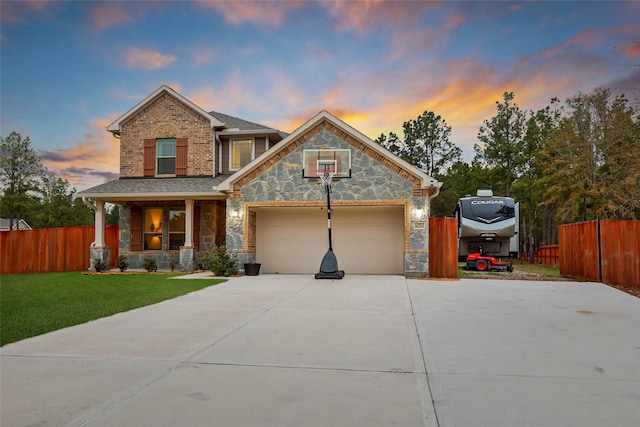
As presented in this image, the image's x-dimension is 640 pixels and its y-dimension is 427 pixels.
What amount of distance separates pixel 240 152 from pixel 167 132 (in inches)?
124

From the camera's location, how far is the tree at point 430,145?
38125 millimetres

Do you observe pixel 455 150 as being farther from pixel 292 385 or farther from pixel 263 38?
pixel 292 385

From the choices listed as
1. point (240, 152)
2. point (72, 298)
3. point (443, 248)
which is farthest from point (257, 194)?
point (72, 298)

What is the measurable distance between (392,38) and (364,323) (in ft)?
35.8

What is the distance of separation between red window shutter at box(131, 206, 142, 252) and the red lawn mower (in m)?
14.0

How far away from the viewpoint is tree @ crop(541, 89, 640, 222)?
73.6 feet

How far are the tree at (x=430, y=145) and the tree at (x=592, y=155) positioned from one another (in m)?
11.5

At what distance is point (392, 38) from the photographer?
14781 millimetres

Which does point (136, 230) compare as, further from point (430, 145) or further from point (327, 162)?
point (430, 145)

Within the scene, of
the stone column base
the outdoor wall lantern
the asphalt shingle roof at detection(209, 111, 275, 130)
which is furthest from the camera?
the asphalt shingle roof at detection(209, 111, 275, 130)

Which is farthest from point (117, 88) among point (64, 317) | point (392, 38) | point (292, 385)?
point (292, 385)

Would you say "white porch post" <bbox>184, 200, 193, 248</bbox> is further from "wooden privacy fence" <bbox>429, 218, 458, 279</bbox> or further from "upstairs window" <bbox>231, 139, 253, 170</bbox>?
"wooden privacy fence" <bbox>429, 218, 458, 279</bbox>

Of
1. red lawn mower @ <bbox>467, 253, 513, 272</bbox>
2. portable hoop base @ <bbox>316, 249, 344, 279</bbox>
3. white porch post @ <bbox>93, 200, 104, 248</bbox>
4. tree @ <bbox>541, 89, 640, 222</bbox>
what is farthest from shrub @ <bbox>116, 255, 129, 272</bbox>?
tree @ <bbox>541, 89, 640, 222</bbox>

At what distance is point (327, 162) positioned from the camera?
15.4 metres
